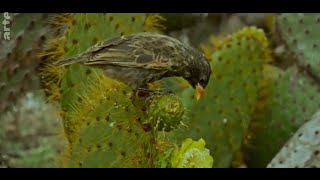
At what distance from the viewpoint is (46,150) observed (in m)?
2.35

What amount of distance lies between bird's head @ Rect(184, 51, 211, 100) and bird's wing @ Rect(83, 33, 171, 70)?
0.05 meters

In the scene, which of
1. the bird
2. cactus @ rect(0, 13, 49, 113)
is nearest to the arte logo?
cactus @ rect(0, 13, 49, 113)

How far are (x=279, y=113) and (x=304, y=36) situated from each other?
0.66 ft

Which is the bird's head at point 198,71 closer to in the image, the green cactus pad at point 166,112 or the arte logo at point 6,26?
the green cactus pad at point 166,112

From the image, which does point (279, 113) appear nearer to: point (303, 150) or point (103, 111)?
point (303, 150)

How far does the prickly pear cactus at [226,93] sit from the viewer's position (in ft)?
7.38

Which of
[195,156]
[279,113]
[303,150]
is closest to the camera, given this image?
[195,156]

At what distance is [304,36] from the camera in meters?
2.45

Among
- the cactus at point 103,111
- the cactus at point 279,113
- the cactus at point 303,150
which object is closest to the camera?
the cactus at point 103,111

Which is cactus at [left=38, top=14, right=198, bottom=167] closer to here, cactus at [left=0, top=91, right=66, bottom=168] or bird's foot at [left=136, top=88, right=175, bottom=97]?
bird's foot at [left=136, top=88, right=175, bottom=97]

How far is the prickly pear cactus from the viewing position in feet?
7.38

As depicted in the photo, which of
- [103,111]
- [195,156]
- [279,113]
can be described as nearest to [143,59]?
[103,111]

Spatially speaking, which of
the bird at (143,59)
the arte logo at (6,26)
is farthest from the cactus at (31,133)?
the bird at (143,59)
